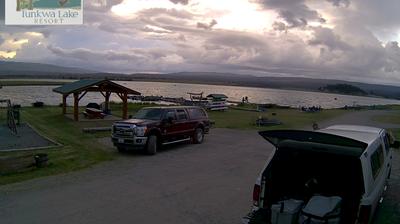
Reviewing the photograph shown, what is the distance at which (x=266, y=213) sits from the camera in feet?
20.4

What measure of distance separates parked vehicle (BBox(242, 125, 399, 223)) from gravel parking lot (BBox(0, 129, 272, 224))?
1.70 metres

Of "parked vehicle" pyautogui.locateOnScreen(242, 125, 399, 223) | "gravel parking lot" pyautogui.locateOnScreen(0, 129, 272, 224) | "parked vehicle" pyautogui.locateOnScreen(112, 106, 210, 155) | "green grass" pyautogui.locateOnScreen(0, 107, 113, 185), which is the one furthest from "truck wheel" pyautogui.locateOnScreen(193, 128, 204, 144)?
"parked vehicle" pyautogui.locateOnScreen(242, 125, 399, 223)

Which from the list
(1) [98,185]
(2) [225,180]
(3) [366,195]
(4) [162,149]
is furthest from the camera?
(4) [162,149]

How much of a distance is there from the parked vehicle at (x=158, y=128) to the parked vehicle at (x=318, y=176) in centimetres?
901

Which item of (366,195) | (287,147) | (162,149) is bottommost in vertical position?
(162,149)

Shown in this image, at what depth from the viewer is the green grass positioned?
1132 centimetres

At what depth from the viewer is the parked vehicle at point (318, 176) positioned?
5852 mm

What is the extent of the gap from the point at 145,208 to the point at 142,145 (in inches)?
264

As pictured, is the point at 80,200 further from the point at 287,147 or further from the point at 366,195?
the point at 366,195

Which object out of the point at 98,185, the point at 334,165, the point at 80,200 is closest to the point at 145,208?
the point at 80,200

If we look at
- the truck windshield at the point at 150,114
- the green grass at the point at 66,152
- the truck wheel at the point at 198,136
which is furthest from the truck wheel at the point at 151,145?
the truck wheel at the point at 198,136

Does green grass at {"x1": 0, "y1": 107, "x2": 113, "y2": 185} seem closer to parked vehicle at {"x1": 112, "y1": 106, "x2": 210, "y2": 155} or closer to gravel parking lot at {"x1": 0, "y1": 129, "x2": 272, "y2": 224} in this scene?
gravel parking lot at {"x1": 0, "y1": 129, "x2": 272, "y2": 224}

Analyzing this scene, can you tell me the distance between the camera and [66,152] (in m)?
14.5

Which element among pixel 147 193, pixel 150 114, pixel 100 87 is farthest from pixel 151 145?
pixel 100 87
